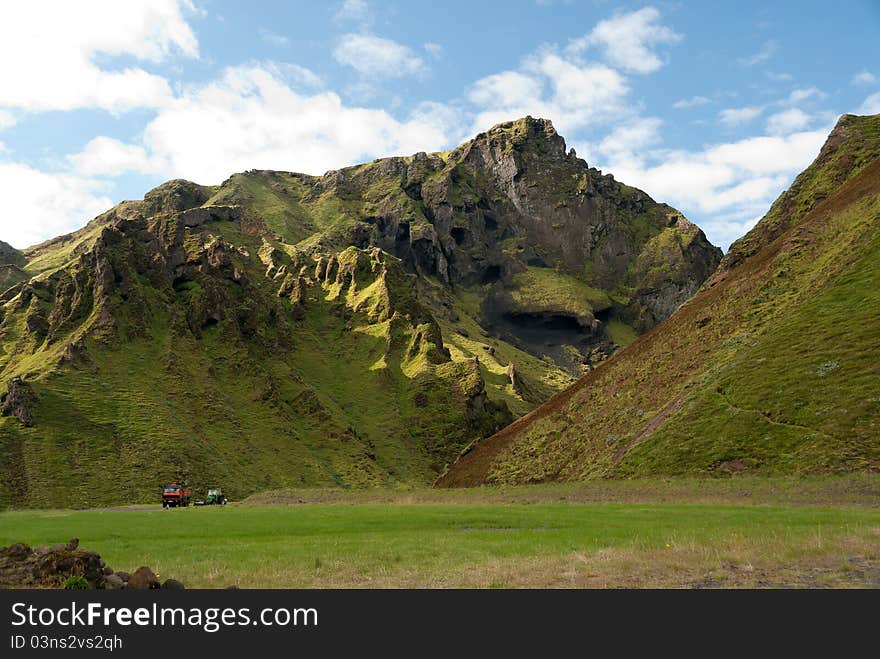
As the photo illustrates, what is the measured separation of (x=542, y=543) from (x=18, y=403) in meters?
102

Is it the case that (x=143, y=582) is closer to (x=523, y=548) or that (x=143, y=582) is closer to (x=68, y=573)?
(x=68, y=573)

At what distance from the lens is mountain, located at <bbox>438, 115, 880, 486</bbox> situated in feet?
162

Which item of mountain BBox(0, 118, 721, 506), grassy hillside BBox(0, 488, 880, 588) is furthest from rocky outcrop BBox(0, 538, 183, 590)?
mountain BBox(0, 118, 721, 506)

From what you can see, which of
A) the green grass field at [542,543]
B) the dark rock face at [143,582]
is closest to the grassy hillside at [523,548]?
the green grass field at [542,543]

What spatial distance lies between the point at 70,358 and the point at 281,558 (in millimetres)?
112103

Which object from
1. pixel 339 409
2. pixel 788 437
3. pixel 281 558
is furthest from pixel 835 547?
pixel 339 409

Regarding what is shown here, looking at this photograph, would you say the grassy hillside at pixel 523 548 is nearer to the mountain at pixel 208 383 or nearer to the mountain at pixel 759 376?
the mountain at pixel 759 376

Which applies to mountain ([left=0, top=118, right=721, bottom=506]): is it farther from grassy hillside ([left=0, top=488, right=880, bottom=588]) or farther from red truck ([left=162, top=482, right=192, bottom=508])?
grassy hillside ([left=0, top=488, right=880, bottom=588])

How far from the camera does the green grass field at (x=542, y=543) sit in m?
17.4

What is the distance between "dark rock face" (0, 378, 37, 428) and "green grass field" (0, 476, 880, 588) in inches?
2524

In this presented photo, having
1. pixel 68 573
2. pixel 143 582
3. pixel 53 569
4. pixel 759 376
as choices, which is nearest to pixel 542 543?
pixel 143 582

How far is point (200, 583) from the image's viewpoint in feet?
58.5
